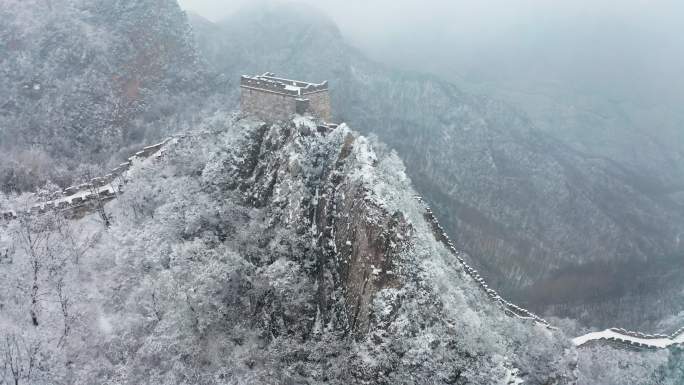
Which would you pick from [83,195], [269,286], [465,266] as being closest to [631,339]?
[465,266]

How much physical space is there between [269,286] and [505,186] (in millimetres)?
139117

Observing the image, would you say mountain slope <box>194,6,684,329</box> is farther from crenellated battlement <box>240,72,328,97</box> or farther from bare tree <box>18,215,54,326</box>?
bare tree <box>18,215,54,326</box>

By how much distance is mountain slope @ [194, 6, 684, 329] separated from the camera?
113 m

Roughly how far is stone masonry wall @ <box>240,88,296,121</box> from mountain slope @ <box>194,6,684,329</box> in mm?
77956

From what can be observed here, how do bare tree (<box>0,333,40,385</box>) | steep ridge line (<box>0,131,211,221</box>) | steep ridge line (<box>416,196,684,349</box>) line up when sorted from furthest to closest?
1. steep ridge line (<box>416,196,684,349</box>)
2. steep ridge line (<box>0,131,211,221</box>)
3. bare tree (<box>0,333,40,385</box>)

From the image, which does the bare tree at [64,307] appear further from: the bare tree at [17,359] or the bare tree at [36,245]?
the bare tree at [17,359]

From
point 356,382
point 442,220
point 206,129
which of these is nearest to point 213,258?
point 356,382

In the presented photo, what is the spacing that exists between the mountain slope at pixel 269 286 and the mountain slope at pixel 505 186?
259 feet

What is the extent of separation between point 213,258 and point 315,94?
16553 mm

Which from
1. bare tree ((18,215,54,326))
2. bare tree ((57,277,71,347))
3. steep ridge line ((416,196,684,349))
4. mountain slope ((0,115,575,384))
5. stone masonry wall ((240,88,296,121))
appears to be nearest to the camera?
bare tree ((57,277,71,347))

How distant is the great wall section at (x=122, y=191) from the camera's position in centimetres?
3392

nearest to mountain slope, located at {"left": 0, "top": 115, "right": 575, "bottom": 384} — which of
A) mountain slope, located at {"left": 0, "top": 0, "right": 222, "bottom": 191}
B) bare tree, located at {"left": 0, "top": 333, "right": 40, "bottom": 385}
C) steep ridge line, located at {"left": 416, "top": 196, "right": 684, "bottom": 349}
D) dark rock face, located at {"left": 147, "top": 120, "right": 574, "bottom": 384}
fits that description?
dark rock face, located at {"left": 147, "top": 120, "right": 574, "bottom": 384}

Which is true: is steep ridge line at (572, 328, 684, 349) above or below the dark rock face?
below

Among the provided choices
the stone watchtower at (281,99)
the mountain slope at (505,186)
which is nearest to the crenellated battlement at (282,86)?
the stone watchtower at (281,99)
